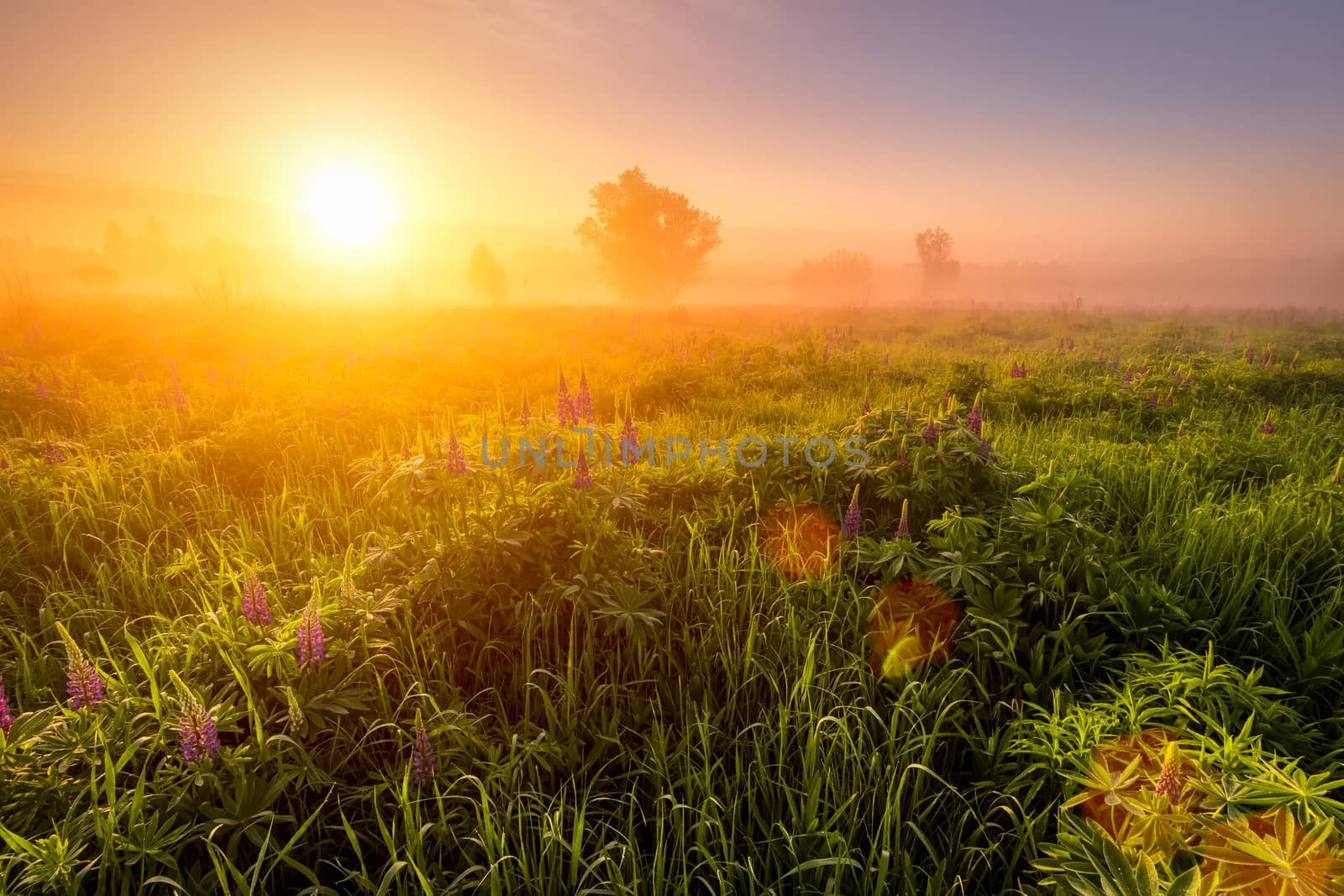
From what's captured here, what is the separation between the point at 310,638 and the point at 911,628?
9.35 feet

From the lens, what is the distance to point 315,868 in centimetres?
195

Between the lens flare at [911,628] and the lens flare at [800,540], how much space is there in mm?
449

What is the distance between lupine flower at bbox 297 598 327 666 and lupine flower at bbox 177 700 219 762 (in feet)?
1.18

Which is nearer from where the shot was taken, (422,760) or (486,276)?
(422,760)

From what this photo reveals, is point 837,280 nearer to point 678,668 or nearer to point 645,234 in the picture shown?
point 645,234

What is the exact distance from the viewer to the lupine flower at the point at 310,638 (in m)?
2.14

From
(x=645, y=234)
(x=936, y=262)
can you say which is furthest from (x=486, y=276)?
(x=936, y=262)

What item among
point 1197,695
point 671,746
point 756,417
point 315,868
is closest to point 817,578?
point 671,746

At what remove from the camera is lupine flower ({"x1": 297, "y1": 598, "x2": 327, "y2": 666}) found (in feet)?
7.03

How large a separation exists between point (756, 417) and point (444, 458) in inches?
200

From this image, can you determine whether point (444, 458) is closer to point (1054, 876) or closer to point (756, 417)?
point (1054, 876)

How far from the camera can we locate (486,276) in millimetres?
64000

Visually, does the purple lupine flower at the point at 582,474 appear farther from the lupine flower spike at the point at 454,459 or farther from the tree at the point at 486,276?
the tree at the point at 486,276

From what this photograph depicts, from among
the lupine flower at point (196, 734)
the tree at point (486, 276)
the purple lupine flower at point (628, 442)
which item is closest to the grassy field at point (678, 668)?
the lupine flower at point (196, 734)
